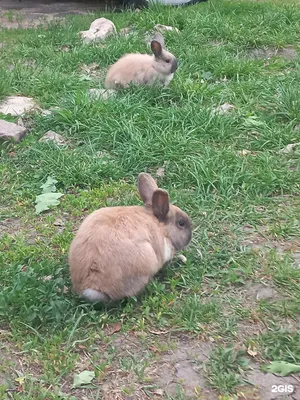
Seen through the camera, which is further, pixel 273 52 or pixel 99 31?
pixel 99 31

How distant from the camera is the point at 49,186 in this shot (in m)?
5.00

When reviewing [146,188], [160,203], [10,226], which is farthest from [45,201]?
[160,203]

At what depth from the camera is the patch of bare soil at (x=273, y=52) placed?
7.53m

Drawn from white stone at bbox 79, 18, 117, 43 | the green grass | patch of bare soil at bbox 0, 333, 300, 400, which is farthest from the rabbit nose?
patch of bare soil at bbox 0, 333, 300, 400

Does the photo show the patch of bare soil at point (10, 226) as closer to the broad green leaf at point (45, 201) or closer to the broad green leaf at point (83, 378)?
the broad green leaf at point (45, 201)

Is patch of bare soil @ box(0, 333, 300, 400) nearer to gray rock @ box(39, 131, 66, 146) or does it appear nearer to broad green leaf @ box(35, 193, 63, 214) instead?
broad green leaf @ box(35, 193, 63, 214)

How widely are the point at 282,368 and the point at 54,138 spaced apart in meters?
3.17

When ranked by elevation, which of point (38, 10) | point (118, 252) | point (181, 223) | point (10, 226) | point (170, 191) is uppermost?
point (118, 252)

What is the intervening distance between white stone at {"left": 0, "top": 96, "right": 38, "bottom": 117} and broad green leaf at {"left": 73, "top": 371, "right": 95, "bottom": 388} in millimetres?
3405

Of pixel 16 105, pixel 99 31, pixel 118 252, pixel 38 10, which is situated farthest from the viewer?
pixel 38 10

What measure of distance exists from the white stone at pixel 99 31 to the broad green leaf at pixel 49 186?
11.2ft

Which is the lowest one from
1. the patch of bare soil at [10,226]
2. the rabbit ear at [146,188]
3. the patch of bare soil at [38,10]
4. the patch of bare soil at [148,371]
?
the patch of bare soil at [38,10]

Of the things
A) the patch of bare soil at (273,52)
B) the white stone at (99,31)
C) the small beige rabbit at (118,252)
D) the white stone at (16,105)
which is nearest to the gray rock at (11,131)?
the white stone at (16,105)

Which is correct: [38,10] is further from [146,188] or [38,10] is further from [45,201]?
[146,188]
